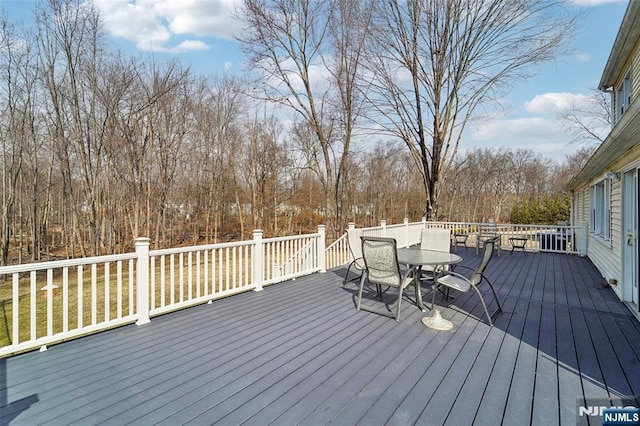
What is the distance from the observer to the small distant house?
3.71 m

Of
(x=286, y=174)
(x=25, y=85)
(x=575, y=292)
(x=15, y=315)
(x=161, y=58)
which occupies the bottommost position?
(x=575, y=292)

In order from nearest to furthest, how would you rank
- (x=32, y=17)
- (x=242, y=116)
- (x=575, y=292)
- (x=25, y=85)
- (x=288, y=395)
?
1. (x=288, y=395)
2. (x=575, y=292)
3. (x=32, y=17)
4. (x=25, y=85)
5. (x=242, y=116)

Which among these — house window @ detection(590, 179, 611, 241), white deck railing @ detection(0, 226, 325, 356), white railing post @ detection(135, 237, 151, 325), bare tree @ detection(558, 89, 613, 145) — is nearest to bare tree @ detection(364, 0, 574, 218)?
house window @ detection(590, 179, 611, 241)

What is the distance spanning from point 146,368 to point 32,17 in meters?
11.5

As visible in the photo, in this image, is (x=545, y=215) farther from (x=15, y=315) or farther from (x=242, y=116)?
(x=15, y=315)

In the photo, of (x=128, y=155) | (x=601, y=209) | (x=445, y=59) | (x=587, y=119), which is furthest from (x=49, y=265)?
(x=587, y=119)

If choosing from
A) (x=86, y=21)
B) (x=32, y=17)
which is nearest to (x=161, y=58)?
(x=86, y=21)

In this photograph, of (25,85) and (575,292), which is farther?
(25,85)

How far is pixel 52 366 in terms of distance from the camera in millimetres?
2525

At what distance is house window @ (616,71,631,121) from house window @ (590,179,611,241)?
1625mm

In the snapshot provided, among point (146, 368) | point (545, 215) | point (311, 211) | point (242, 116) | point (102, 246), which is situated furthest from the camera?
point (311, 211)

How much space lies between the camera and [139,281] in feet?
11.3

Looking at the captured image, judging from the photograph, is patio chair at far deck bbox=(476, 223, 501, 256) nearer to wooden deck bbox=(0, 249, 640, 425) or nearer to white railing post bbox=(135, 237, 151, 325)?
wooden deck bbox=(0, 249, 640, 425)

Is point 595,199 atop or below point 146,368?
atop
